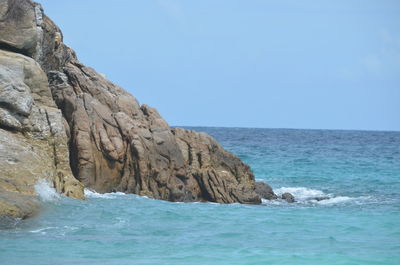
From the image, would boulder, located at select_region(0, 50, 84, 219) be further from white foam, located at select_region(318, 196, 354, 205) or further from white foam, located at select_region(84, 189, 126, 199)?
white foam, located at select_region(318, 196, 354, 205)

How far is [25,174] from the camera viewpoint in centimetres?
1986

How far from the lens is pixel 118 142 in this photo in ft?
84.5

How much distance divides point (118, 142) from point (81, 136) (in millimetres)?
1585

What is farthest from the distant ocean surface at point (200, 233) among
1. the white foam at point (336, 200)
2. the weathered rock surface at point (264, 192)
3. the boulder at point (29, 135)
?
the weathered rock surface at point (264, 192)

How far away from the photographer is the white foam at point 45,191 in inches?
791

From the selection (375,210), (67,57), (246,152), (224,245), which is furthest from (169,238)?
(246,152)

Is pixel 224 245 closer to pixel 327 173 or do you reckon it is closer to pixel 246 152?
pixel 327 173

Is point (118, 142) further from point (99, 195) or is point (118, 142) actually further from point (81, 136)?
point (99, 195)

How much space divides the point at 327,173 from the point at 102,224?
25782mm

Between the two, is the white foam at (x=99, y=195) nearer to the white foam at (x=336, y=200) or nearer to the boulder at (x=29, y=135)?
the boulder at (x=29, y=135)

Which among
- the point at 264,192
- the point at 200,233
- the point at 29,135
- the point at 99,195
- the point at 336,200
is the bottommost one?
the point at 200,233

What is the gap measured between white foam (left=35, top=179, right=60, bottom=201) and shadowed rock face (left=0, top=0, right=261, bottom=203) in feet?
11.7

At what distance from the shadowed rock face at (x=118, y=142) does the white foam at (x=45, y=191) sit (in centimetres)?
358

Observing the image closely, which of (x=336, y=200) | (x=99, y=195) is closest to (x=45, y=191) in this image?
(x=99, y=195)
